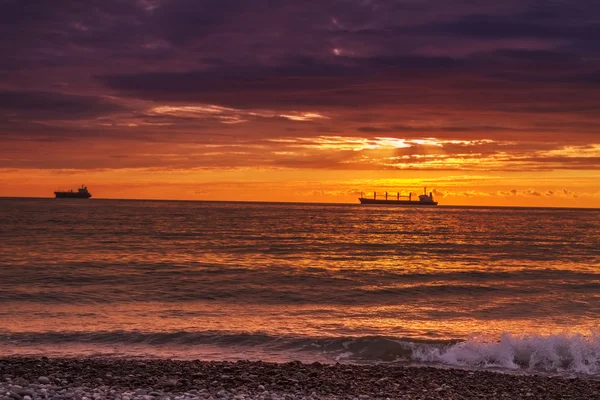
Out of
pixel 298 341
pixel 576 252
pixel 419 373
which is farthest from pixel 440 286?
pixel 576 252

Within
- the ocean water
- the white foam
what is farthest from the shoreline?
the ocean water

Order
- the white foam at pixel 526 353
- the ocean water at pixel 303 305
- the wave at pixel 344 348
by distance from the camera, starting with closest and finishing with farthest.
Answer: the white foam at pixel 526 353 → the wave at pixel 344 348 → the ocean water at pixel 303 305

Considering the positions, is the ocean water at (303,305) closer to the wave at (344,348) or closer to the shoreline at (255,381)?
the wave at (344,348)

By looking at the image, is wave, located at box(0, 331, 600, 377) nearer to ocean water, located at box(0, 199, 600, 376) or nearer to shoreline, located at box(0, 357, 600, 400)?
ocean water, located at box(0, 199, 600, 376)

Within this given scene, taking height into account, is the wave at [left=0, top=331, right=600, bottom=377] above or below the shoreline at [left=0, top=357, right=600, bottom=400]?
below

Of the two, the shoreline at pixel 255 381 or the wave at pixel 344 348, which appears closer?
the shoreline at pixel 255 381

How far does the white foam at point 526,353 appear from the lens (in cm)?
1705

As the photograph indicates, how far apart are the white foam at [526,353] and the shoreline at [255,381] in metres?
1.38

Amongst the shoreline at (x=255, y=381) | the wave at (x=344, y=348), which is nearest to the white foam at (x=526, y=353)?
the wave at (x=344, y=348)

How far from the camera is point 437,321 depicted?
75.3 feet

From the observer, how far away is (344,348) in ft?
60.5

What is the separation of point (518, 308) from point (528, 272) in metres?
13.9

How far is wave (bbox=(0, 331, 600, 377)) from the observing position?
56.4 feet

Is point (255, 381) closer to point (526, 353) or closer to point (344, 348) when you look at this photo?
point (344, 348)
